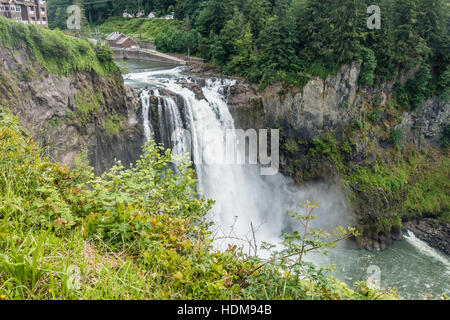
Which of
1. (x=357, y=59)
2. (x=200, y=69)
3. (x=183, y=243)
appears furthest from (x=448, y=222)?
(x=183, y=243)

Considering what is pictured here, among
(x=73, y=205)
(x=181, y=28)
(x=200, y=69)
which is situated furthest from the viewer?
(x=181, y=28)

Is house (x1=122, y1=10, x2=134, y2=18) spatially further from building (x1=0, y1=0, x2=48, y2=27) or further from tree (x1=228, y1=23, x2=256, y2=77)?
tree (x1=228, y1=23, x2=256, y2=77)

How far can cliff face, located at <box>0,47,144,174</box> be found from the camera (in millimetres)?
12586

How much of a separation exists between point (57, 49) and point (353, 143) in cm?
1752

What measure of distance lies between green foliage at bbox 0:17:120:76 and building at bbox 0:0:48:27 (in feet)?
24.6

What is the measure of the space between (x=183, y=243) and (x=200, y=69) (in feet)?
73.3

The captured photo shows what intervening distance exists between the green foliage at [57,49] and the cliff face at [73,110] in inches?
12.0

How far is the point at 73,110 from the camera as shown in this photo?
1451 centimetres

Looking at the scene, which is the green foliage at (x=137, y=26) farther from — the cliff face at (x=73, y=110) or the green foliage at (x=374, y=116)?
the green foliage at (x=374, y=116)

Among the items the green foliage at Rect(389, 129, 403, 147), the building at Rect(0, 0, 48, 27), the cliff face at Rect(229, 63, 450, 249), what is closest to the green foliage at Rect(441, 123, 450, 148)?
the cliff face at Rect(229, 63, 450, 249)

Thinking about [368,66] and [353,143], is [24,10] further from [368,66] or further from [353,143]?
[353,143]

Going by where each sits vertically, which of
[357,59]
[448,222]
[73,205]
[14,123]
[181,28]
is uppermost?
[181,28]

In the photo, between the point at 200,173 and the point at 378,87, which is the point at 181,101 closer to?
the point at 200,173

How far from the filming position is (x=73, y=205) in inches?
151
